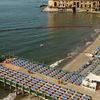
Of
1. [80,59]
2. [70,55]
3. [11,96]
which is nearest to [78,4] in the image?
[70,55]

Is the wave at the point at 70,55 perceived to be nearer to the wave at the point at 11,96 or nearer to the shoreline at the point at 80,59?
the shoreline at the point at 80,59

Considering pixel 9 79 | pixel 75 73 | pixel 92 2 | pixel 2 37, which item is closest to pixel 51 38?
pixel 2 37

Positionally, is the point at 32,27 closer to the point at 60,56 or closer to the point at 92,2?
the point at 60,56

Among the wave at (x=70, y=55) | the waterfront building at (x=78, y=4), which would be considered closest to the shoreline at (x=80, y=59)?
the wave at (x=70, y=55)

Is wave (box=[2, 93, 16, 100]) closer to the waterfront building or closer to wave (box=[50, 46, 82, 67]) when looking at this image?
wave (box=[50, 46, 82, 67])

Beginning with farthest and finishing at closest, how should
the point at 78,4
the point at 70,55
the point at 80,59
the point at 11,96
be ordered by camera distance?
1. the point at 78,4
2. the point at 70,55
3. the point at 80,59
4. the point at 11,96

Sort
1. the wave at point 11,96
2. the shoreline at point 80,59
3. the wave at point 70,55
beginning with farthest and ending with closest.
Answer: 1. the wave at point 70,55
2. the shoreline at point 80,59
3. the wave at point 11,96

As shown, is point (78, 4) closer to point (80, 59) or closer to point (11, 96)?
point (80, 59)

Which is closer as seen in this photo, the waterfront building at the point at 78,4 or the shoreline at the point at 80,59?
the shoreline at the point at 80,59

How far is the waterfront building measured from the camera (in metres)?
191

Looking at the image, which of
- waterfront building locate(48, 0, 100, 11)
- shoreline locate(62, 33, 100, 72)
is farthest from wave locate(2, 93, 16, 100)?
waterfront building locate(48, 0, 100, 11)

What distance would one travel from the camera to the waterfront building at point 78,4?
628 feet

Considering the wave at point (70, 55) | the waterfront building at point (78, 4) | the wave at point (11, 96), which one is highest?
the waterfront building at point (78, 4)

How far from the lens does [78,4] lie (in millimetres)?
195750
